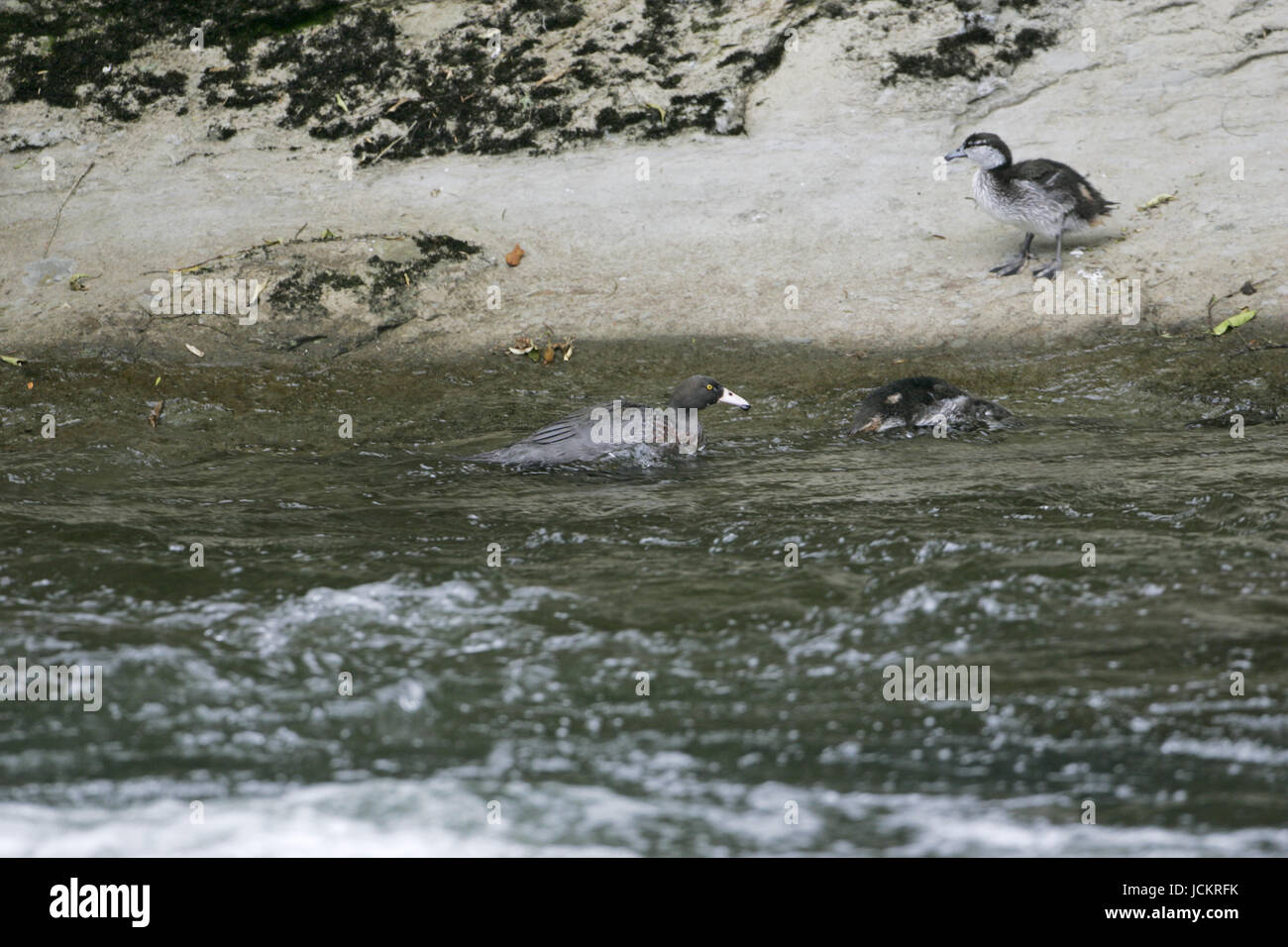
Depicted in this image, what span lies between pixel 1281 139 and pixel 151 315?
7757 mm

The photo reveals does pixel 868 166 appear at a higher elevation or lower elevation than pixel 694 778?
higher

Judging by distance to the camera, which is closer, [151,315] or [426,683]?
[426,683]

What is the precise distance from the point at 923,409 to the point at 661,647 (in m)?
2.81

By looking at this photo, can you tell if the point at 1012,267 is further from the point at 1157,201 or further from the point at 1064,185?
the point at 1157,201

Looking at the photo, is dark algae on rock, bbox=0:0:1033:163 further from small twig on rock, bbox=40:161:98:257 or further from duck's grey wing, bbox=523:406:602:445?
duck's grey wing, bbox=523:406:602:445

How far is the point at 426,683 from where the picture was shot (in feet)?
12.2

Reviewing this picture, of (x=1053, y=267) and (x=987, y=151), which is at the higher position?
(x=987, y=151)

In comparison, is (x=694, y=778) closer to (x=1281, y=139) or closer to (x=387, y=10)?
(x=1281, y=139)

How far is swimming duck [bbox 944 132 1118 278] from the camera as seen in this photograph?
7758 millimetres

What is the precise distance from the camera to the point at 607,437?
6102 mm

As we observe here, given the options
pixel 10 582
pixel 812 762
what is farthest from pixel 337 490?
pixel 812 762

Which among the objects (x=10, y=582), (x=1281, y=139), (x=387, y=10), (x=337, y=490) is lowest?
(x=10, y=582)

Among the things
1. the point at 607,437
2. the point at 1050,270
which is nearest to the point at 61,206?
the point at 607,437
